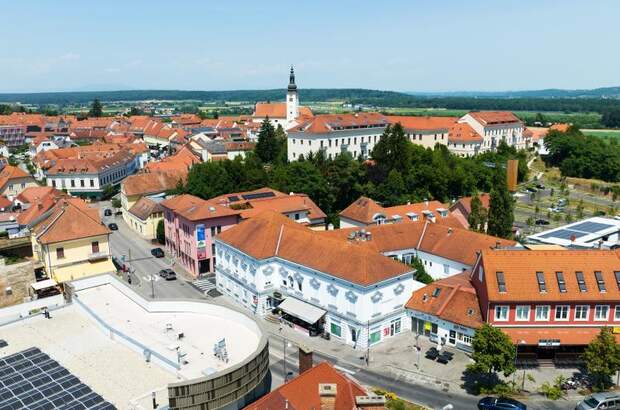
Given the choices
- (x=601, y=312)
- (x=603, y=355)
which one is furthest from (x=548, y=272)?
(x=603, y=355)

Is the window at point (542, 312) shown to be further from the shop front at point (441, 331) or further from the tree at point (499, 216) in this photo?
the tree at point (499, 216)

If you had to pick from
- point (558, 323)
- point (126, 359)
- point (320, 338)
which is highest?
point (126, 359)

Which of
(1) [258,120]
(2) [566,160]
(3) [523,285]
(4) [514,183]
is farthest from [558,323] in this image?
(1) [258,120]

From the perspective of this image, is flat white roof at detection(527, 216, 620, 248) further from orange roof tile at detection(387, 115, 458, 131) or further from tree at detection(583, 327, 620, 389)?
orange roof tile at detection(387, 115, 458, 131)

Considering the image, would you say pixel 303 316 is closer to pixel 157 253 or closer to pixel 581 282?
pixel 581 282

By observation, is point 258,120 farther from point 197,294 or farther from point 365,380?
point 365,380

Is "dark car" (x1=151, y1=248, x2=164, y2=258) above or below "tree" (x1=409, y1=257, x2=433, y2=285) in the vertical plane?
below

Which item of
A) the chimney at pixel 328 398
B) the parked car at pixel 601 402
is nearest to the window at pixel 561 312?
the parked car at pixel 601 402

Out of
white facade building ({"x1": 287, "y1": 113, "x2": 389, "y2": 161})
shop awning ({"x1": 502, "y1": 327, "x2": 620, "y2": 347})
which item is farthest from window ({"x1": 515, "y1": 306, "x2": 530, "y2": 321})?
white facade building ({"x1": 287, "y1": 113, "x2": 389, "y2": 161})

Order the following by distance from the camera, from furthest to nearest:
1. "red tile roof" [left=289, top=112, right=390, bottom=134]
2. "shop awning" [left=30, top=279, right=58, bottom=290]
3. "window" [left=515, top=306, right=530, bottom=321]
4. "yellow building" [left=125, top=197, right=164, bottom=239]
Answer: "red tile roof" [left=289, top=112, right=390, bottom=134]
"yellow building" [left=125, top=197, right=164, bottom=239]
"shop awning" [left=30, top=279, right=58, bottom=290]
"window" [left=515, top=306, right=530, bottom=321]
